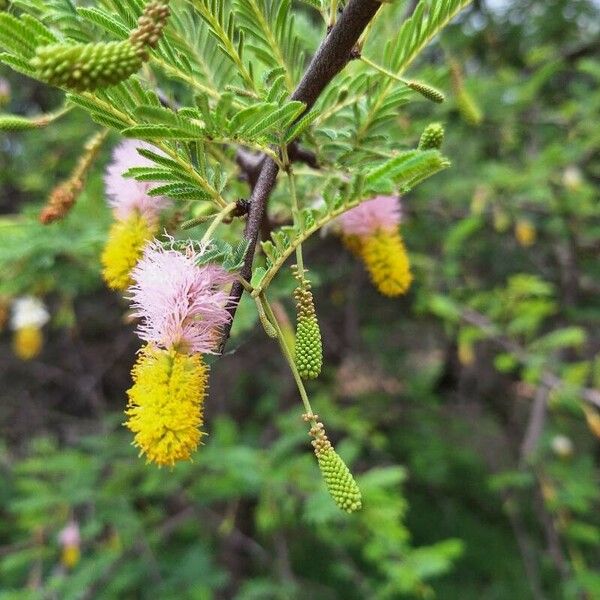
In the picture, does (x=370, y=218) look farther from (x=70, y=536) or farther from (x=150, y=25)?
(x=70, y=536)

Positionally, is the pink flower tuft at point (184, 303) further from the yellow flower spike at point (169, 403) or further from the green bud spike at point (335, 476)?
the green bud spike at point (335, 476)

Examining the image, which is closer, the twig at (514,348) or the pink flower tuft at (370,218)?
the pink flower tuft at (370,218)

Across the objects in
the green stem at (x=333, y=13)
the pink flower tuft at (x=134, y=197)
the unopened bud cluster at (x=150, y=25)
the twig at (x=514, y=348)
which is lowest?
the twig at (x=514, y=348)

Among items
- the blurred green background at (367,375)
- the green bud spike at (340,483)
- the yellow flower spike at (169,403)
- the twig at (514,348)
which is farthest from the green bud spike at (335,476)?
the twig at (514,348)

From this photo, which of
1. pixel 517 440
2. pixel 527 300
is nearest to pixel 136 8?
pixel 527 300

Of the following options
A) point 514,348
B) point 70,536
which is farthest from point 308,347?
point 70,536

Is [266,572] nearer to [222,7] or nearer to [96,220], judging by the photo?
[96,220]
